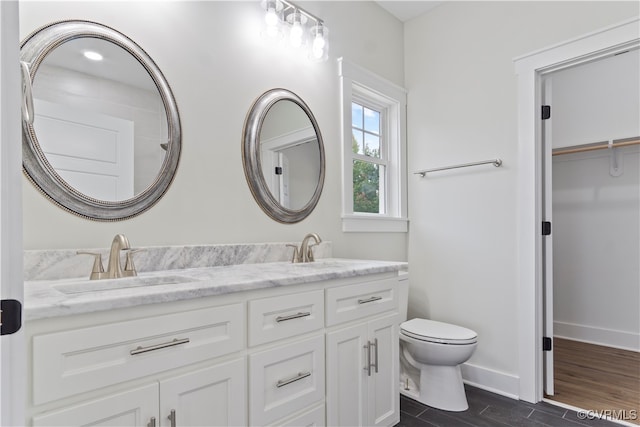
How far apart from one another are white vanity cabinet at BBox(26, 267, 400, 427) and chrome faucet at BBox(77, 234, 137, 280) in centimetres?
43

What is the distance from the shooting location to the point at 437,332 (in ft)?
7.19

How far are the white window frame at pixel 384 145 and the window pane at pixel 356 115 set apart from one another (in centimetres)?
4

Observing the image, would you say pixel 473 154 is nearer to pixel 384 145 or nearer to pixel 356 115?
pixel 384 145

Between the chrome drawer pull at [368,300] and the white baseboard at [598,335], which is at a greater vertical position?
the chrome drawer pull at [368,300]

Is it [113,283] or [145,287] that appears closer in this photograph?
[145,287]

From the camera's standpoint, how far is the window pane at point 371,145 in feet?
8.95

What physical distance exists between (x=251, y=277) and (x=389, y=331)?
33.5 inches

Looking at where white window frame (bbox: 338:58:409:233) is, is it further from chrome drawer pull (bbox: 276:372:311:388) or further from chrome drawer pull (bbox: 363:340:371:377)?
chrome drawer pull (bbox: 276:372:311:388)

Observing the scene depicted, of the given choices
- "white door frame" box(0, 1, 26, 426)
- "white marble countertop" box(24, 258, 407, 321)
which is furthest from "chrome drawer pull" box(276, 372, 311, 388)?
"white door frame" box(0, 1, 26, 426)

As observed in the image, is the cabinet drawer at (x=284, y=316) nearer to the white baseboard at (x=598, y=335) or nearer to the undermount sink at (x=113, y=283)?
the undermount sink at (x=113, y=283)

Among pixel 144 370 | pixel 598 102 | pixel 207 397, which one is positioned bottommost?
pixel 207 397

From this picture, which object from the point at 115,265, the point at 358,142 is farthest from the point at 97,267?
the point at 358,142

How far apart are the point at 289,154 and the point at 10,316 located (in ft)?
5.44

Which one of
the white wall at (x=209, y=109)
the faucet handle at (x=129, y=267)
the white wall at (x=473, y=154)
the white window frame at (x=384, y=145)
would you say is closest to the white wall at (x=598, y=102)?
the white wall at (x=473, y=154)
